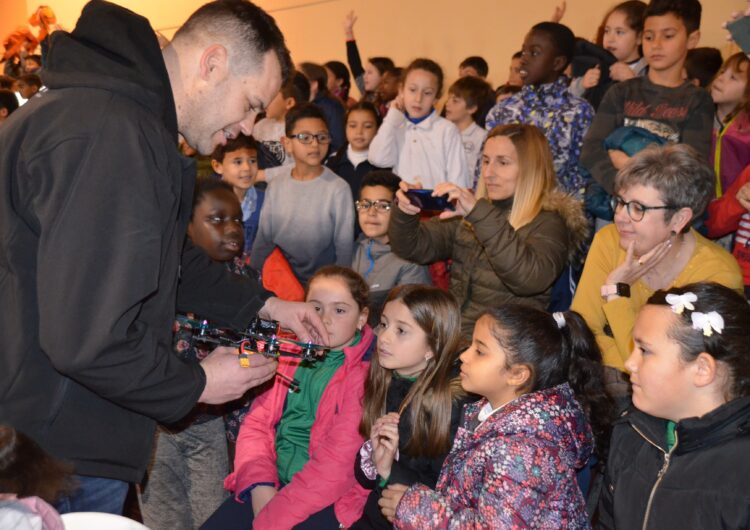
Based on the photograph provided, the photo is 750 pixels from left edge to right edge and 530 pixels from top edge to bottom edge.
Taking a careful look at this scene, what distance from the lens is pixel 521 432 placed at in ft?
6.76

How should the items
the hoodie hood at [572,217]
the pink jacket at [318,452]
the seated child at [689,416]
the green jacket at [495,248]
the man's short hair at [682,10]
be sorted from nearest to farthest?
1. the seated child at [689,416]
2. the pink jacket at [318,452]
3. the green jacket at [495,248]
4. the hoodie hood at [572,217]
5. the man's short hair at [682,10]

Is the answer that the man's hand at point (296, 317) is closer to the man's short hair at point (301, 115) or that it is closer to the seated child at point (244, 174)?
the seated child at point (244, 174)

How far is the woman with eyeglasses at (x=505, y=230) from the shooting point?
3.09 m

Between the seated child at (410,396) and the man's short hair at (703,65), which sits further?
the man's short hair at (703,65)

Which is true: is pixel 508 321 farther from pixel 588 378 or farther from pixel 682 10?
pixel 682 10

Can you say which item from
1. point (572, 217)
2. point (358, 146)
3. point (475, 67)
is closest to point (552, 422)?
point (572, 217)

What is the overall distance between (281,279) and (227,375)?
244cm

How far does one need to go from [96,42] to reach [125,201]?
0.43 metres

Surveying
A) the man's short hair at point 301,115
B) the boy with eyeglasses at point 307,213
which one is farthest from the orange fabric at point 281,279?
the man's short hair at point 301,115

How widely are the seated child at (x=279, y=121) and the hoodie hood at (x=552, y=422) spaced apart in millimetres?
3746

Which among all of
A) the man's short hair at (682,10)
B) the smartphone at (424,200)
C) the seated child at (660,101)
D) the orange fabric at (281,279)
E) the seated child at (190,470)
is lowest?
the seated child at (190,470)

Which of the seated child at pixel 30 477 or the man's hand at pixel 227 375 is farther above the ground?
the man's hand at pixel 227 375

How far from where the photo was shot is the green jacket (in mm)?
3084

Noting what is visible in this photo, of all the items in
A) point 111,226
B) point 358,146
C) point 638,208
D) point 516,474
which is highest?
point 111,226
